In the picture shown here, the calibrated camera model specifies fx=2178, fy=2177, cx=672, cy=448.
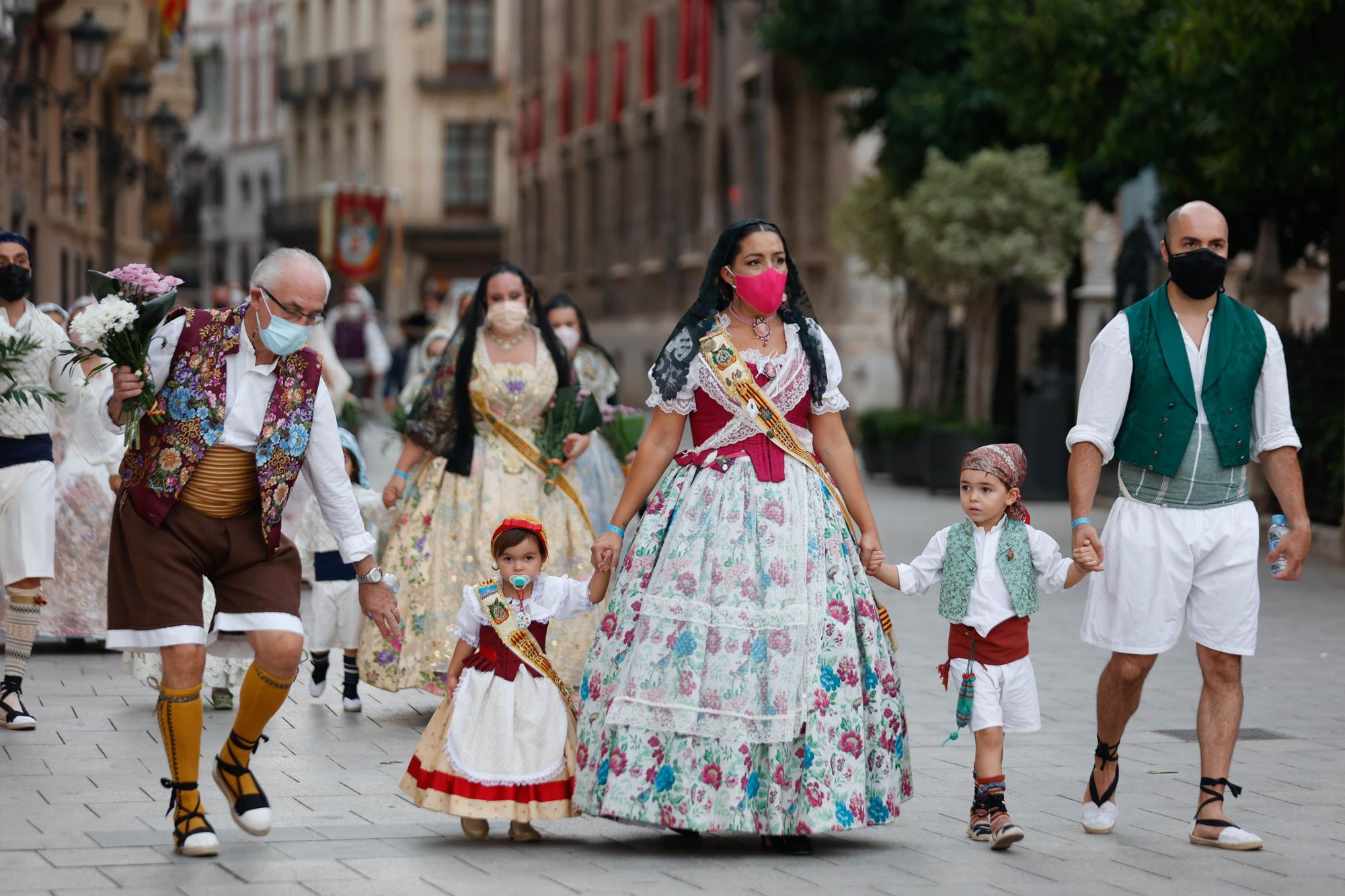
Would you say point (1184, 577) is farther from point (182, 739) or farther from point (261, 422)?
point (182, 739)

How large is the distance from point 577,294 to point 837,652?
151 ft

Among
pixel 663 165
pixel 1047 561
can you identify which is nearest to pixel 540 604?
pixel 1047 561

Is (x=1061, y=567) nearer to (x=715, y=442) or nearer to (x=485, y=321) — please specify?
(x=715, y=442)

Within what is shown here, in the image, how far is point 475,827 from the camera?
6391mm

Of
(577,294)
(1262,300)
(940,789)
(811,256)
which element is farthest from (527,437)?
(577,294)

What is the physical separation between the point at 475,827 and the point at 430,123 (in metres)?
65.0

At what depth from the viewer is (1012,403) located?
23094 mm

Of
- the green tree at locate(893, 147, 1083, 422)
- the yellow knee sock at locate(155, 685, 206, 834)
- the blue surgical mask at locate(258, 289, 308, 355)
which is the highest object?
the green tree at locate(893, 147, 1083, 422)

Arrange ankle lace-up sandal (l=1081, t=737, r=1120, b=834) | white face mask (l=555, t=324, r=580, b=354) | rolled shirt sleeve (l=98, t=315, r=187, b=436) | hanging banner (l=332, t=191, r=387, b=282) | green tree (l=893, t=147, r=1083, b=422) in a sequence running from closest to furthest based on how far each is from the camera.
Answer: rolled shirt sleeve (l=98, t=315, r=187, b=436) < ankle lace-up sandal (l=1081, t=737, r=1120, b=834) < white face mask (l=555, t=324, r=580, b=354) < green tree (l=893, t=147, r=1083, b=422) < hanging banner (l=332, t=191, r=387, b=282)

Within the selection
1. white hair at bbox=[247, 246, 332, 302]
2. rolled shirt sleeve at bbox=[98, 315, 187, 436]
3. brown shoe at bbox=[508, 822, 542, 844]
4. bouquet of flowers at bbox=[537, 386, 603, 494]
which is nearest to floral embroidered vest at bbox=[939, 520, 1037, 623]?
brown shoe at bbox=[508, 822, 542, 844]

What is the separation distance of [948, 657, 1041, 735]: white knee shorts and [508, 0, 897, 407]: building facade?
66.6 ft

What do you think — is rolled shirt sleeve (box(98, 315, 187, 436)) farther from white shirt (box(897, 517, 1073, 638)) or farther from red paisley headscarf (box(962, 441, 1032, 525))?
red paisley headscarf (box(962, 441, 1032, 525))

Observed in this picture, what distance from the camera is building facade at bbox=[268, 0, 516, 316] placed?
6919cm

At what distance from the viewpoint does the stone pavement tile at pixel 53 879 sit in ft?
18.7
